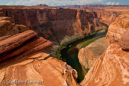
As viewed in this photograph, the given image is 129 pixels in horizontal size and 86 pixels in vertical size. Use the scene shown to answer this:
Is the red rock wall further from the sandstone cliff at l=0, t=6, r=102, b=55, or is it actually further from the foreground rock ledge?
the foreground rock ledge

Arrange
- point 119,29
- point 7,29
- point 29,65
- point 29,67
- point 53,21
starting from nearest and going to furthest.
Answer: point 29,67
point 29,65
point 7,29
point 119,29
point 53,21

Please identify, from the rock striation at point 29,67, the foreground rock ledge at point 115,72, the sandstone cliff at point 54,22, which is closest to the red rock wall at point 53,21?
the sandstone cliff at point 54,22

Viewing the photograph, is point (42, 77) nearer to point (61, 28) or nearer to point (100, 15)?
point (61, 28)

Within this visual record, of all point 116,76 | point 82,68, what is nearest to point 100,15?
point 82,68

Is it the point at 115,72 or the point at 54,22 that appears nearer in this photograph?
the point at 115,72

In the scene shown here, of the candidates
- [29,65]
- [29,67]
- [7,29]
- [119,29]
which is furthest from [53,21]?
[29,67]

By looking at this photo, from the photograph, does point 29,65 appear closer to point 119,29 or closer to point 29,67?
point 29,67

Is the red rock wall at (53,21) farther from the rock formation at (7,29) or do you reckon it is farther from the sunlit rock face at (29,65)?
the sunlit rock face at (29,65)

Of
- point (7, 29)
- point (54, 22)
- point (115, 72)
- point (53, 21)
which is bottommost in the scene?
point (115, 72)
